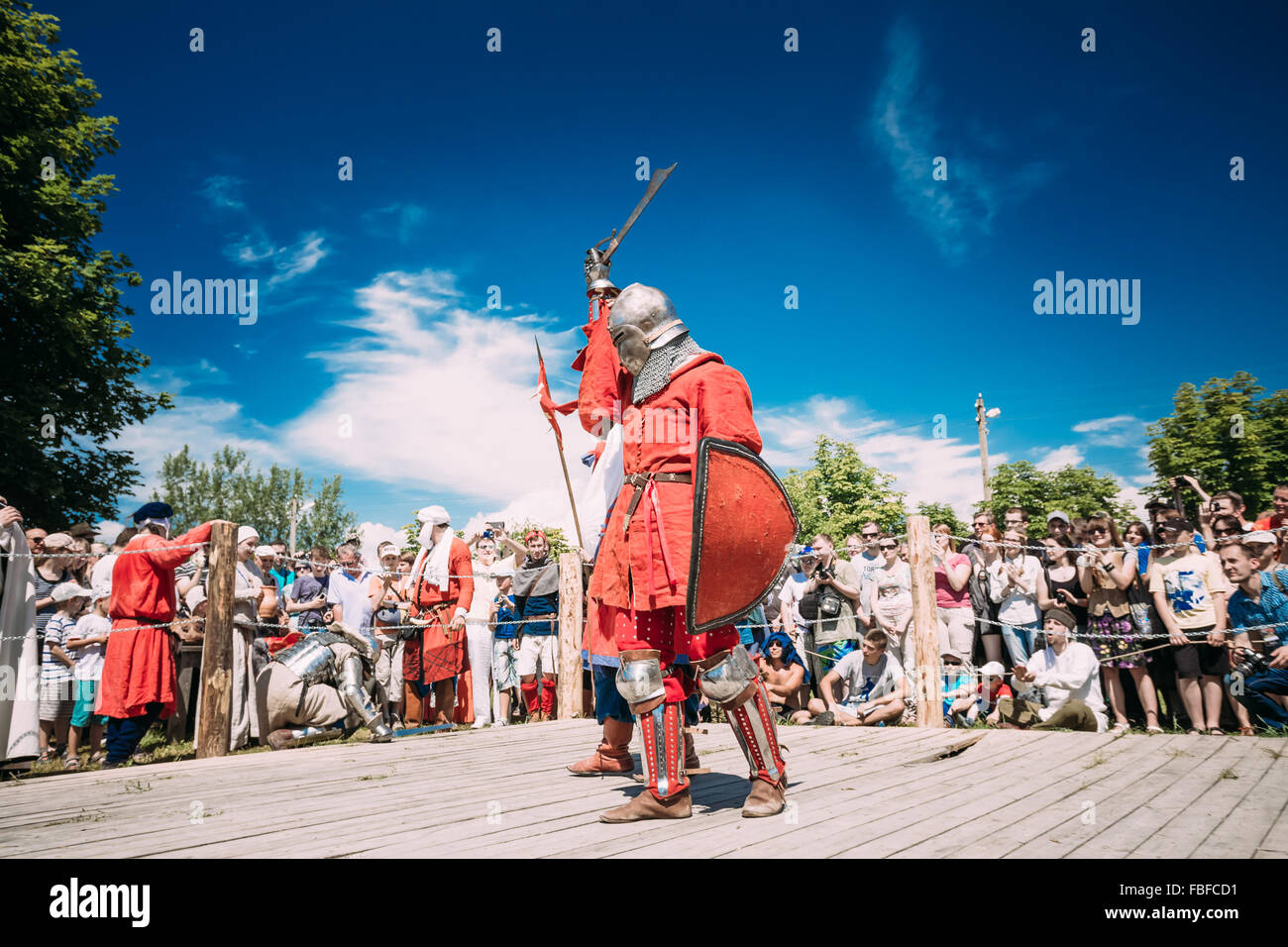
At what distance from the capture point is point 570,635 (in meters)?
7.03

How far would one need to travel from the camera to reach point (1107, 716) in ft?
19.7

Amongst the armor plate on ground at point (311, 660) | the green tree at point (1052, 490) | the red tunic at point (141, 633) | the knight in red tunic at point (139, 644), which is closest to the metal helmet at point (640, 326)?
the knight in red tunic at point (139, 644)

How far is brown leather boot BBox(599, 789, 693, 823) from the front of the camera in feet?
8.72

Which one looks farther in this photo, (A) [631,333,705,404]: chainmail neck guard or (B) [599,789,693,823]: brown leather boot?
(A) [631,333,705,404]: chainmail neck guard

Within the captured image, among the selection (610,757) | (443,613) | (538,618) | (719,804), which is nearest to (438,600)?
(443,613)

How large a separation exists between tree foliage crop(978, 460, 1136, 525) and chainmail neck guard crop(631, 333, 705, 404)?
3884 cm

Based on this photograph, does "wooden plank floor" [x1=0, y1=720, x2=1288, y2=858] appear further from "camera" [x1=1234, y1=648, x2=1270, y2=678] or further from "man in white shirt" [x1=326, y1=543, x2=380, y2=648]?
"man in white shirt" [x1=326, y1=543, x2=380, y2=648]

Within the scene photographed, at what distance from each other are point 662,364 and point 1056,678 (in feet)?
15.8

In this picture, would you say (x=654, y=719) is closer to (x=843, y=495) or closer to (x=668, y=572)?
(x=668, y=572)

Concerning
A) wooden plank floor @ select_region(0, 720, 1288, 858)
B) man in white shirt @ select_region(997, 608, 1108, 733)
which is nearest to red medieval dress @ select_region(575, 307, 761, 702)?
wooden plank floor @ select_region(0, 720, 1288, 858)

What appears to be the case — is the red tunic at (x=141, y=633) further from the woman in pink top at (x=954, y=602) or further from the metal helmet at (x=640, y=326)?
the woman in pink top at (x=954, y=602)

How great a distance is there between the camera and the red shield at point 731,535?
8.53ft

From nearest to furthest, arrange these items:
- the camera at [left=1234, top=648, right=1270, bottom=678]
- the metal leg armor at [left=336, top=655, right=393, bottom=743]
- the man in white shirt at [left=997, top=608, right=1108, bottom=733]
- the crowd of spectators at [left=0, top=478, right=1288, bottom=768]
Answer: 1. the camera at [left=1234, top=648, right=1270, bottom=678]
2. the crowd of spectators at [left=0, top=478, right=1288, bottom=768]
3. the man in white shirt at [left=997, top=608, right=1108, bottom=733]
4. the metal leg armor at [left=336, top=655, right=393, bottom=743]
